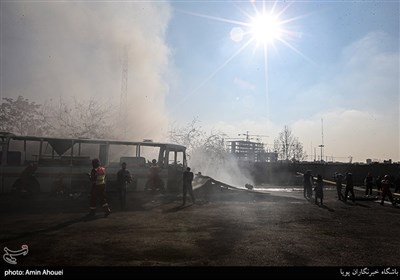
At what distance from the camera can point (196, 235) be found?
7902 mm

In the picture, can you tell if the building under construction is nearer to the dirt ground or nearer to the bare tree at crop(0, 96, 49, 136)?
the bare tree at crop(0, 96, 49, 136)

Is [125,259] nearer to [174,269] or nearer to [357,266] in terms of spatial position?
[174,269]

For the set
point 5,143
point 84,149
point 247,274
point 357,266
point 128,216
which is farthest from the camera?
point 84,149


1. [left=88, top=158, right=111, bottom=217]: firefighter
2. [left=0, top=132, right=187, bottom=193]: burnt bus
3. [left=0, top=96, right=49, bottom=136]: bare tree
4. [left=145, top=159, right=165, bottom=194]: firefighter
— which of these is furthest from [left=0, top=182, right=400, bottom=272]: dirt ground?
[left=0, top=96, right=49, bottom=136]: bare tree

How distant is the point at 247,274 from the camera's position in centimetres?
524

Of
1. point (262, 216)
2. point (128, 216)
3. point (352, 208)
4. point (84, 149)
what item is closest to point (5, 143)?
point (84, 149)

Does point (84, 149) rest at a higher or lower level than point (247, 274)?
higher

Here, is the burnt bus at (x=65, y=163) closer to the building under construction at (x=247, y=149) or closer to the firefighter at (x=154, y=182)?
the firefighter at (x=154, y=182)

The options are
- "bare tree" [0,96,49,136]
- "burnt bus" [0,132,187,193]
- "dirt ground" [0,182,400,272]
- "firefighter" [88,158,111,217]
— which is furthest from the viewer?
"bare tree" [0,96,49,136]

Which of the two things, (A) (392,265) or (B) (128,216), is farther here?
(B) (128,216)

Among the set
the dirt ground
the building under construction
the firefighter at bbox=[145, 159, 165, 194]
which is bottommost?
the dirt ground

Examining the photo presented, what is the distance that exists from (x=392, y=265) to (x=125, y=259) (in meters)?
5.29

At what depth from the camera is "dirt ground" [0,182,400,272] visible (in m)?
5.93

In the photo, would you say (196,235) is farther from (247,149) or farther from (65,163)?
(247,149)
